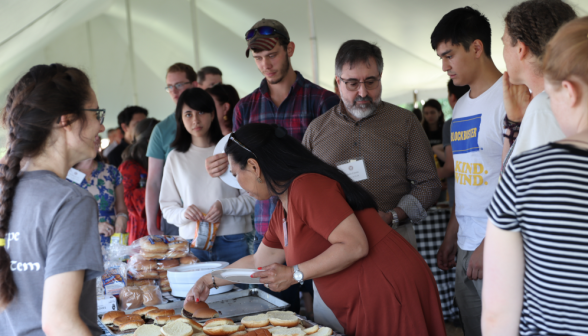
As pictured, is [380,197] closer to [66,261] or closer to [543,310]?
[543,310]

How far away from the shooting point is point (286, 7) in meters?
6.07

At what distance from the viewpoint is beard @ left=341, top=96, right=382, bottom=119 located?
193cm

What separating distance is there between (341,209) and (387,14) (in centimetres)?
470

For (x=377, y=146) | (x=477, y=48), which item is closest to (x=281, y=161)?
(x=377, y=146)

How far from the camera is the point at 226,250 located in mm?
2270

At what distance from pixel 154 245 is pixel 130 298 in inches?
11.0

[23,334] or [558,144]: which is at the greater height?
[558,144]

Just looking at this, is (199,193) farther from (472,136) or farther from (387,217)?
(472,136)

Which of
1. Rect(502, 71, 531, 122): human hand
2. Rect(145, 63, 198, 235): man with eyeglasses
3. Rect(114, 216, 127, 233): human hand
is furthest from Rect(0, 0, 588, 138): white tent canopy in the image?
Rect(502, 71, 531, 122): human hand

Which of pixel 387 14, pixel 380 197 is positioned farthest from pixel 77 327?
pixel 387 14

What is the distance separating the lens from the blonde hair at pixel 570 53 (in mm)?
731

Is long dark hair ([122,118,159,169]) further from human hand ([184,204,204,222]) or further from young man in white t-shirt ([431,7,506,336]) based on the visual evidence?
young man in white t-shirt ([431,7,506,336])

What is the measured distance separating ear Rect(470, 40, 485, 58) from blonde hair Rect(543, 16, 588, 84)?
3.57 feet

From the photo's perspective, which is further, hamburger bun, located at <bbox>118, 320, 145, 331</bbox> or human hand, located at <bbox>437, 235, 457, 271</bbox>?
human hand, located at <bbox>437, 235, 457, 271</bbox>
